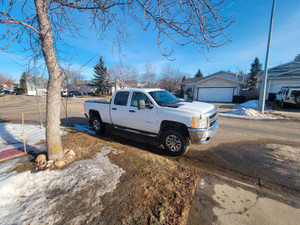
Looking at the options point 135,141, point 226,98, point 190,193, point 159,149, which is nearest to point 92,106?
point 135,141

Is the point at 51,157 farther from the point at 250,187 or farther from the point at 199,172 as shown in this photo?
the point at 250,187

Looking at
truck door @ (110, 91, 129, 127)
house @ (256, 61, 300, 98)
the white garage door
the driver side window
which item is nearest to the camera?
the driver side window

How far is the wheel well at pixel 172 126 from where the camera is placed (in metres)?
3.58

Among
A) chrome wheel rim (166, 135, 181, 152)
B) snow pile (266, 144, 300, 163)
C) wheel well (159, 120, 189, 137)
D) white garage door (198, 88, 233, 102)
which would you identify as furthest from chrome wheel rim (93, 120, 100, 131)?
white garage door (198, 88, 233, 102)

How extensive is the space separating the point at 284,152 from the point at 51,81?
21.8 feet

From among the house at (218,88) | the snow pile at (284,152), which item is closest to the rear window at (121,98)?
the snow pile at (284,152)

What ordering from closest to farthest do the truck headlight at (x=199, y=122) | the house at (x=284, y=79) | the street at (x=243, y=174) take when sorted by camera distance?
the street at (x=243, y=174) < the truck headlight at (x=199, y=122) < the house at (x=284, y=79)

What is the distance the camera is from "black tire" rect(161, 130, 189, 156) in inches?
140

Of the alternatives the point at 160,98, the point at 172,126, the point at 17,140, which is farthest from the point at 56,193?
the point at 17,140

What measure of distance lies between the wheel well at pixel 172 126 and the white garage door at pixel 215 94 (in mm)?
20269

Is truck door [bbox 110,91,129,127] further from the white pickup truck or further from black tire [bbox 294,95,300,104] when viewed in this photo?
black tire [bbox 294,95,300,104]

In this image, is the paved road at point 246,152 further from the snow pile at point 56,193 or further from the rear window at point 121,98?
the snow pile at point 56,193

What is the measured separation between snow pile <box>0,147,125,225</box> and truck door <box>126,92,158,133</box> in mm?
1606

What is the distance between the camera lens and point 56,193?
7.18 feet
